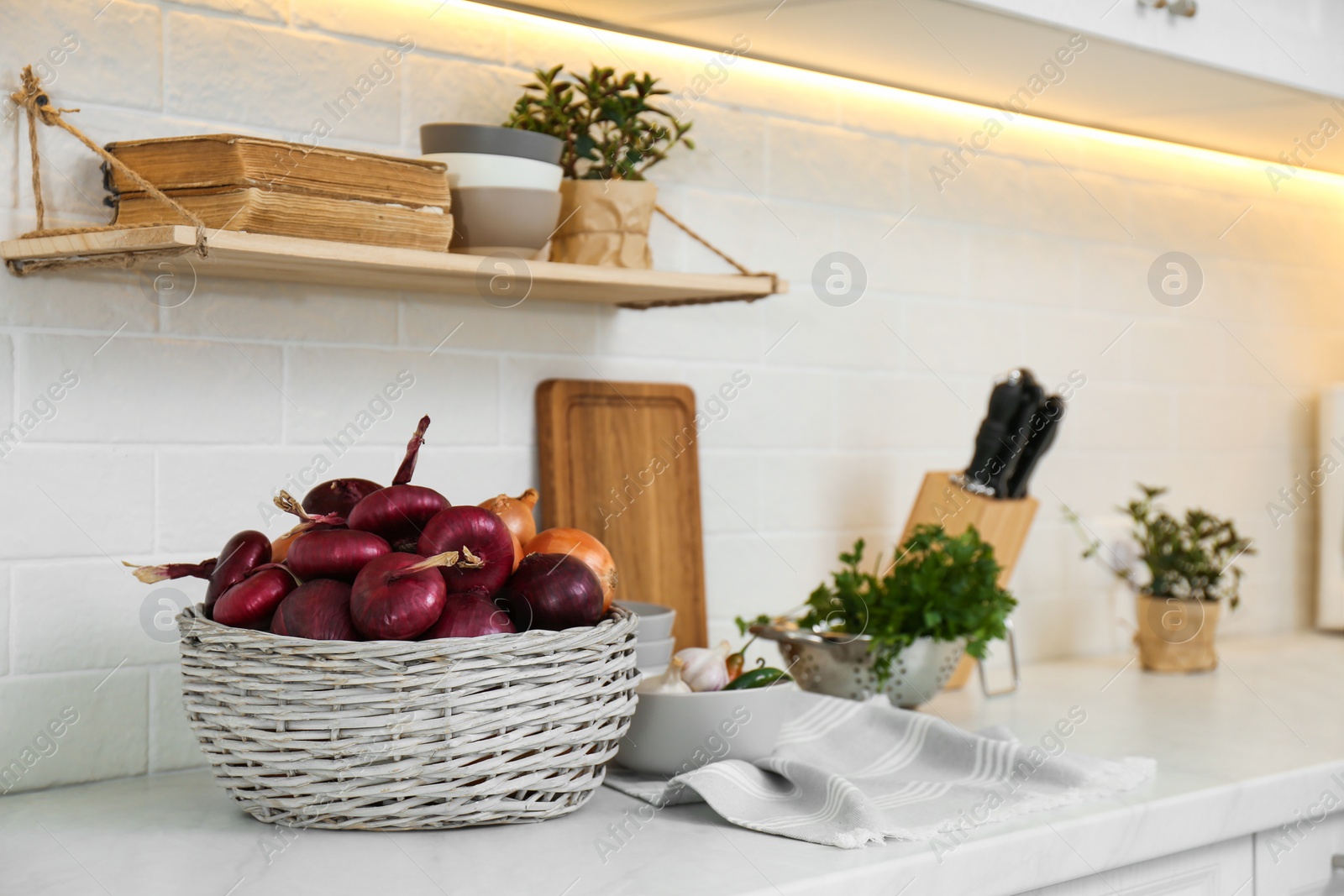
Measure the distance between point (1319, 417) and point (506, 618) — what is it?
5.76ft

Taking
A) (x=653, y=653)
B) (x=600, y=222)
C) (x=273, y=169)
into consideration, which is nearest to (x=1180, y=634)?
(x=653, y=653)

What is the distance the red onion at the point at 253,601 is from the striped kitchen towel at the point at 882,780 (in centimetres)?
33

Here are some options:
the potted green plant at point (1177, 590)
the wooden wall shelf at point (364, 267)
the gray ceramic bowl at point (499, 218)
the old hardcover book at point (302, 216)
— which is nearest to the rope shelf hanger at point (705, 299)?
the wooden wall shelf at point (364, 267)

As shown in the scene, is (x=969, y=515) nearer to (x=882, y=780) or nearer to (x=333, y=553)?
(x=882, y=780)

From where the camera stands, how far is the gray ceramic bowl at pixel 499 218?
3.63ft

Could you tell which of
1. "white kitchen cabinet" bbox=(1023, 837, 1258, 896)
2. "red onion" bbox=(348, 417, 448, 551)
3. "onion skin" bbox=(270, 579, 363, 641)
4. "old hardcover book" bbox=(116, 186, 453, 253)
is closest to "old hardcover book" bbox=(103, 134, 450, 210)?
"old hardcover book" bbox=(116, 186, 453, 253)

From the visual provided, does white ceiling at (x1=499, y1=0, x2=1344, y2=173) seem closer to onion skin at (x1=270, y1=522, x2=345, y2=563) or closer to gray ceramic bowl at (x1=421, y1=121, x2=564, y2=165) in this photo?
gray ceramic bowl at (x1=421, y1=121, x2=564, y2=165)

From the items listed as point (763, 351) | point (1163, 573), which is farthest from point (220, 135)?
point (1163, 573)

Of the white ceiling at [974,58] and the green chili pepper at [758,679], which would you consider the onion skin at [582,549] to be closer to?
the green chili pepper at [758,679]

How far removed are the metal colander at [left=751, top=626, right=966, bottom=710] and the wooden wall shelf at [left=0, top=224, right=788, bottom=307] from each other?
0.38m

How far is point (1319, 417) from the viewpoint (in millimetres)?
2141

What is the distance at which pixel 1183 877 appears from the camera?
1.07 metres

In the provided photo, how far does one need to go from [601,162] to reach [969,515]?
2.13ft

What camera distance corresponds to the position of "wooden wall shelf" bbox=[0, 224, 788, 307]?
36.5 inches
